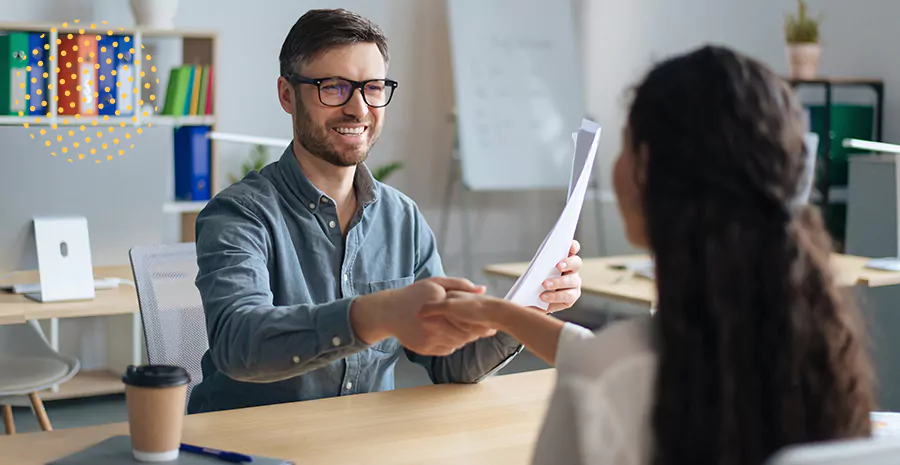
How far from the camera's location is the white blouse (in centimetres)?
91

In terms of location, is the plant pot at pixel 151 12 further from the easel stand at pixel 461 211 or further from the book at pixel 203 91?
the easel stand at pixel 461 211

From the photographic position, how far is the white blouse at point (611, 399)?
914 mm

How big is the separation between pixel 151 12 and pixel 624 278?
2.28m

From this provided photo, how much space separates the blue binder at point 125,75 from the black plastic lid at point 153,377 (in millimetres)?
3193

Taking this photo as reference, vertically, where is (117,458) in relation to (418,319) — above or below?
below

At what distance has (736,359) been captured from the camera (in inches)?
34.1

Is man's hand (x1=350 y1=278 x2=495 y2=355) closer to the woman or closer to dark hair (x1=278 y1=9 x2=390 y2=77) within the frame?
the woman

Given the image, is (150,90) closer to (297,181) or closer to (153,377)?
(297,181)

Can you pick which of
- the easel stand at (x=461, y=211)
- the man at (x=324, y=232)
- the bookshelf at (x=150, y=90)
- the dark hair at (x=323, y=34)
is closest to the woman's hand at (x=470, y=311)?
the man at (x=324, y=232)

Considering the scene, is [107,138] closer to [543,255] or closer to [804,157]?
[543,255]

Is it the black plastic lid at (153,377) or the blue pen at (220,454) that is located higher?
the black plastic lid at (153,377)

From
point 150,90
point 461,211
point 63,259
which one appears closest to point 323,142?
point 63,259

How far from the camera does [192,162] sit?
4.38m

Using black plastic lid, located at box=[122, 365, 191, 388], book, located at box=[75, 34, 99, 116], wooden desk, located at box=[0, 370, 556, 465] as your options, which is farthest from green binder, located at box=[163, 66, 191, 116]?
black plastic lid, located at box=[122, 365, 191, 388]
